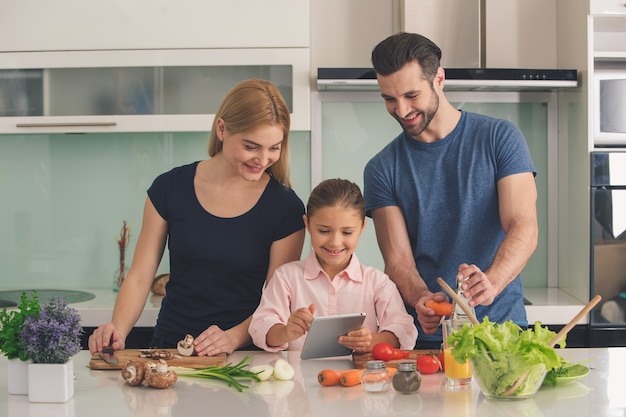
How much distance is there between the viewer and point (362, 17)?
12.0 feet

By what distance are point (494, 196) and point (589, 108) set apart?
134 centimetres

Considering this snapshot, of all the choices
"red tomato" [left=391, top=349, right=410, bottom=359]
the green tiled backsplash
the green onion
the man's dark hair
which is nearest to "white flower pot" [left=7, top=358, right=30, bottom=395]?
the green onion

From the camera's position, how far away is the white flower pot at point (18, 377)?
172 centimetres

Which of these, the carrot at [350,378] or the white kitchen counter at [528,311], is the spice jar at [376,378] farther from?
the white kitchen counter at [528,311]

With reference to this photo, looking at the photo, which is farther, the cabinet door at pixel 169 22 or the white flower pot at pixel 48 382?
the cabinet door at pixel 169 22

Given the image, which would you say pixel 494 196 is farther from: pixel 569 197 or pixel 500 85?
pixel 569 197

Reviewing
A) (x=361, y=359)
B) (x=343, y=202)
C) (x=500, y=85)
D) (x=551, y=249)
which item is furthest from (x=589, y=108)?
(x=361, y=359)

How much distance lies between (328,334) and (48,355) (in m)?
0.61

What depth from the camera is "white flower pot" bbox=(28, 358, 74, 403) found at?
167 centimetres

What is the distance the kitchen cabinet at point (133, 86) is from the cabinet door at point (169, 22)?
43 mm

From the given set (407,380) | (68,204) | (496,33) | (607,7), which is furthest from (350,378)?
→ (68,204)

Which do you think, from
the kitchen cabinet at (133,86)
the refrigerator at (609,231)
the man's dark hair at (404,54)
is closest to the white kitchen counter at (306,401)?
the man's dark hair at (404,54)

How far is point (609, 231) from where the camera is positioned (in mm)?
3373

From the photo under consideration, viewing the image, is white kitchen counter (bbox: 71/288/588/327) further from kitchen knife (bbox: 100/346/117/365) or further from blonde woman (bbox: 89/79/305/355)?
kitchen knife (bbox: 100/346/117/365)
